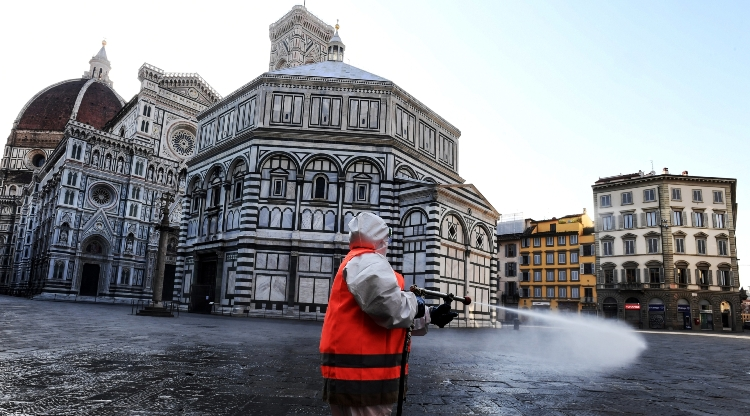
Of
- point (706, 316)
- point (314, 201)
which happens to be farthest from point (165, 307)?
point (706, 316)

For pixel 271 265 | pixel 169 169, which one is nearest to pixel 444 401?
pixel 271 265

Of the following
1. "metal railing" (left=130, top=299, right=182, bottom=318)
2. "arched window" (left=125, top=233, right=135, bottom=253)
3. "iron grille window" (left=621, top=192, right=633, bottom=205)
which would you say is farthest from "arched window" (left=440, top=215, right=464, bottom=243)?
"arched window" (left=125, top=233, right=135, bottom=253)

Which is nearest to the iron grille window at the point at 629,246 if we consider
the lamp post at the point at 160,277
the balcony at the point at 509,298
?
the balcony at the point at 509,298

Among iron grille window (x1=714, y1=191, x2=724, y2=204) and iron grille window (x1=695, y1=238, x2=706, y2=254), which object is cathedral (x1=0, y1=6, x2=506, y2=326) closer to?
iron grille window (x1=695, y1=238, x2=706, y2=254)

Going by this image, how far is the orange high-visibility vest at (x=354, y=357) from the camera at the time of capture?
2955 mm

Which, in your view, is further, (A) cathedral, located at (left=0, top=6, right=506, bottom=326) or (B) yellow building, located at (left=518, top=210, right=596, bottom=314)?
(B) yellow building, located at (left=518, top=210, right=596, bottom=314)

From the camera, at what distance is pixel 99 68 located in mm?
95062

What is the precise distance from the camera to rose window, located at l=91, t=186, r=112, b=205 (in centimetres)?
5181

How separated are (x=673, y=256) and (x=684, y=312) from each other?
17.0ft

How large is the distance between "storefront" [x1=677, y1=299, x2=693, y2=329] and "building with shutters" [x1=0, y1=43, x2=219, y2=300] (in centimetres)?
5206

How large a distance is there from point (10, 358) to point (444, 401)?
21.8 feet

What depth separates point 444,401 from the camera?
19.1ft

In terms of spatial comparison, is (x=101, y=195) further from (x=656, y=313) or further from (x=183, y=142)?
(x=656, y=313)

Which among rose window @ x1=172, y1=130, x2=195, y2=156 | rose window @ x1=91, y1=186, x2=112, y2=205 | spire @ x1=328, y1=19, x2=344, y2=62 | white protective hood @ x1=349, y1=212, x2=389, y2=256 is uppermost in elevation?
spire @ x1=328, y1=19, x2=344, y2=62
